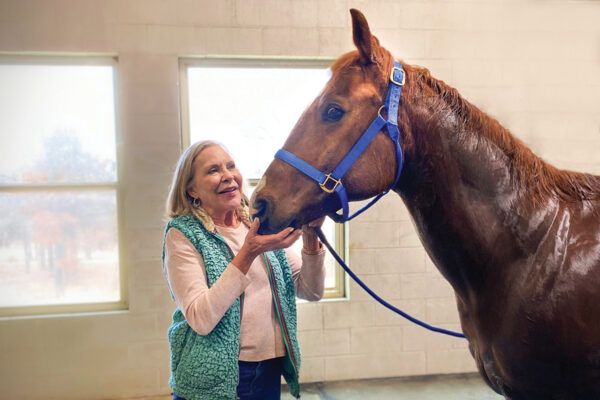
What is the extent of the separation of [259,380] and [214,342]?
0.24m

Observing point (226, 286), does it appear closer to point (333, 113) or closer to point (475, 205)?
point (333, 113)

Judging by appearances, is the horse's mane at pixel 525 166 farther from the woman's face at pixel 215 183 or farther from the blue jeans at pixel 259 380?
the blue jeans at pixel 259 380

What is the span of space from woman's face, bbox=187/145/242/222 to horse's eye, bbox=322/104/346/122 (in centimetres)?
46

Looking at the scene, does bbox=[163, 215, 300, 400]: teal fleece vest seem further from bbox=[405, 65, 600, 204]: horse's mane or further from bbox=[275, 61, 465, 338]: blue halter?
bbox=[405, 65, 600, 204]: horse's mane

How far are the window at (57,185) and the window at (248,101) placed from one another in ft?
1.88

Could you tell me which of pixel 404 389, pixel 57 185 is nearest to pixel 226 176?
pixel 57 185

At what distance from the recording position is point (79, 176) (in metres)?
2.59

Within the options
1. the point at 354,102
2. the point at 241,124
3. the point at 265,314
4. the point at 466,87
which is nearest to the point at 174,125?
the point at 241,124

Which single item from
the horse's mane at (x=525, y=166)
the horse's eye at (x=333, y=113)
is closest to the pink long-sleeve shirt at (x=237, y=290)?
the horse's eye at (x=333, y=113)

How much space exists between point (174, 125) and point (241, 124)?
1.48ft

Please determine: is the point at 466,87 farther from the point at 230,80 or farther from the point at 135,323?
the point at 135,323

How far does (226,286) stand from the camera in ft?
3.57

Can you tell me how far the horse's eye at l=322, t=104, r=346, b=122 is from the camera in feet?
3.30

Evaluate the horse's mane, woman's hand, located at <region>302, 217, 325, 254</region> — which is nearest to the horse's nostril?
woman's hand, located at <region>302, 217, 325, 254</region>
